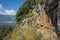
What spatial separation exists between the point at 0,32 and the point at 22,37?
54.0 meters

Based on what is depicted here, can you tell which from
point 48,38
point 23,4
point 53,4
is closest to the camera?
point 53,4

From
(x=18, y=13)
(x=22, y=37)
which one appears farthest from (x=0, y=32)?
(x=22, y=37)

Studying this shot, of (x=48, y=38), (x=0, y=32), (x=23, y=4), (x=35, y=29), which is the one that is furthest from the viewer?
(x=0, y=32)

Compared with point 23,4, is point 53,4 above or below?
below

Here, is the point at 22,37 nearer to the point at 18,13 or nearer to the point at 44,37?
the point at 44,37

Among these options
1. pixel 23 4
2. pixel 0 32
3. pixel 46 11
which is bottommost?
pixel 0 32

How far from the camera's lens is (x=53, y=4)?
15.3 meters

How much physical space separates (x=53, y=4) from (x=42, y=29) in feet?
9.64

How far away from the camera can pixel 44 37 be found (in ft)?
54.2

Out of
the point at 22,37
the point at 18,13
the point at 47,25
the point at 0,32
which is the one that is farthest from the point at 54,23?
the point at 0,32

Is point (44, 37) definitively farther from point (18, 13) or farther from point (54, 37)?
point (18, 13)

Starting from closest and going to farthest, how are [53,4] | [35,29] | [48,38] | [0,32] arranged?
[53,4]
[48,38]
[35,29]
[0,32]

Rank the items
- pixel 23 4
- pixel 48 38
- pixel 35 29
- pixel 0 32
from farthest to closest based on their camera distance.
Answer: pixel 0 32 < pixel 23 4 < pixel 35 29 < pixel 48 38

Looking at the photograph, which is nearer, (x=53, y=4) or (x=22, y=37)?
(x=53, y=4)
